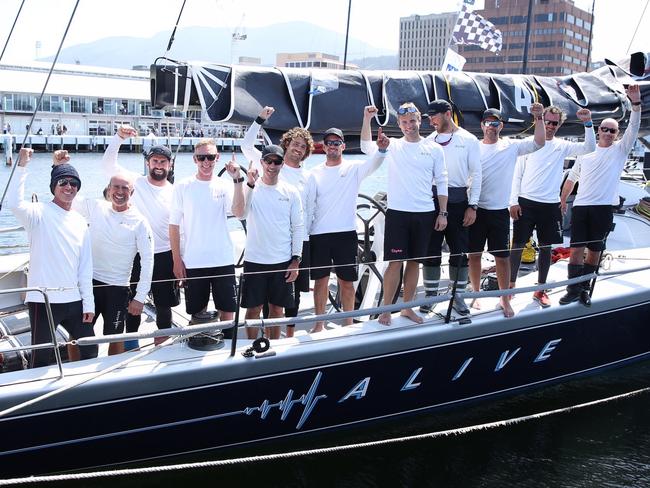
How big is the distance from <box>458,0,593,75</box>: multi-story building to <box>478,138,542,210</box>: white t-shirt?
6671cm

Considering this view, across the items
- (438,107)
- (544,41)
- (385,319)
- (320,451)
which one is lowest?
(320,451)

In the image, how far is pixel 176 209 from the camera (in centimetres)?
448

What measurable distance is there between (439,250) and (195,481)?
7.73ft

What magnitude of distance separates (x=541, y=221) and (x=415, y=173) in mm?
1416

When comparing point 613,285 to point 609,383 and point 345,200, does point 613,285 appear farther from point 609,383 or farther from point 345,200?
point 345,200

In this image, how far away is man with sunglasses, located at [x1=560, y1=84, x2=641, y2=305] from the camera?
219 inches

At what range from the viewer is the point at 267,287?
458cm

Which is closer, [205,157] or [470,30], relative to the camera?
[205,157]

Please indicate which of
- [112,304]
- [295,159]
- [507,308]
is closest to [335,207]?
[295,159]

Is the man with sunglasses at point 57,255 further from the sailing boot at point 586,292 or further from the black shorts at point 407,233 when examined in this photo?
the sailing boot at point 586,292

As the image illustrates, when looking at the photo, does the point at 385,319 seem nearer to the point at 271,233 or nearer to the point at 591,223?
the point at 271,233

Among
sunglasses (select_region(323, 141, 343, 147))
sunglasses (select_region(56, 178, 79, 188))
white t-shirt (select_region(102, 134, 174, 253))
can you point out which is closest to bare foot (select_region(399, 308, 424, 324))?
sunglasses (select_region(323, 141, 343, 147))

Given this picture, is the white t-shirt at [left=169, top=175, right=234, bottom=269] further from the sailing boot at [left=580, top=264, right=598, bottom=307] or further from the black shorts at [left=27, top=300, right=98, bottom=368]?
the sailing boot at [left=580, top=264, right=598, bottom=307]

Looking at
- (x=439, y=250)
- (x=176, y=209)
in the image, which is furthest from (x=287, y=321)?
(x=439, y=250)
